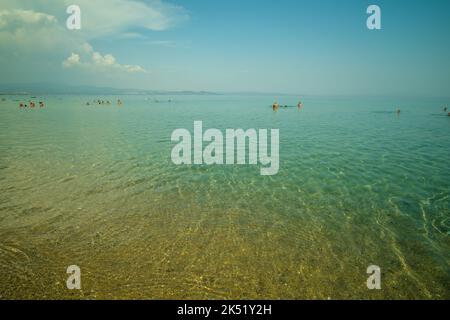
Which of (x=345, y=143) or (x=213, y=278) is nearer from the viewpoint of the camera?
(x=213, y=278)

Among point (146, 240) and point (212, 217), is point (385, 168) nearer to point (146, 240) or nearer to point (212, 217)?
point (212, 217)

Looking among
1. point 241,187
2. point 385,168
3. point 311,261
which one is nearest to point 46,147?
point 241,187

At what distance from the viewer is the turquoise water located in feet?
19.8

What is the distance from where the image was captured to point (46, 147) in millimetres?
18828

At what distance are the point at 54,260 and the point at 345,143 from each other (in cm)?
Answer: 2172

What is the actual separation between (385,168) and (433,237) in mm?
7547

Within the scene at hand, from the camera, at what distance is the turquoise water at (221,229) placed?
602 cm

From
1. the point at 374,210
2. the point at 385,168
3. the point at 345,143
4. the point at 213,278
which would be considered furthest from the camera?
the point at 345,143

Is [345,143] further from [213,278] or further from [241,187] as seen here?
[213,278]

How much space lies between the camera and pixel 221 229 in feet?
27.6

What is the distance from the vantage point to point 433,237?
8.02m
